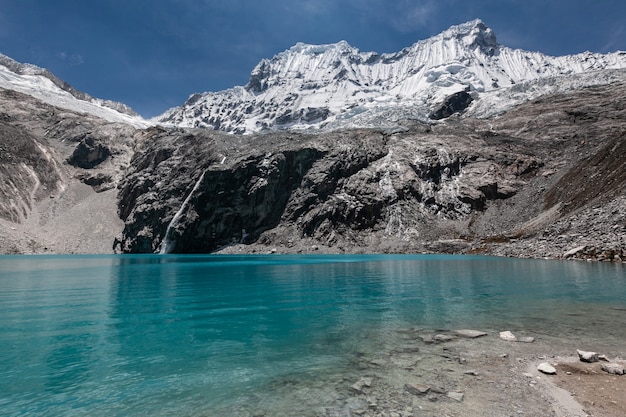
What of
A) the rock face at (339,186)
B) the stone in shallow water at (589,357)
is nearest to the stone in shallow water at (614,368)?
the stone in shallow water at (589,357)

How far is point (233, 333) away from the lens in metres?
17.7

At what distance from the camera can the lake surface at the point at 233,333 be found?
1052cm

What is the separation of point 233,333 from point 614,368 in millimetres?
14574

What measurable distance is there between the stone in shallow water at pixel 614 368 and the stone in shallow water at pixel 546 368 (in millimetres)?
1441

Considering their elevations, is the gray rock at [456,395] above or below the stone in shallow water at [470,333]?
below

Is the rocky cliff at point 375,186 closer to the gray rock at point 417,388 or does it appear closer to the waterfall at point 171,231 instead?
the waterfall at point 171,231

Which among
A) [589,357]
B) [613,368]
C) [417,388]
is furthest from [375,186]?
[417,388]

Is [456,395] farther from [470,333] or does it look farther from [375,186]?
[375,186]

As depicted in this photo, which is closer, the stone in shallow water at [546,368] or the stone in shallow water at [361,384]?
the stone in shallow water at [361,384]

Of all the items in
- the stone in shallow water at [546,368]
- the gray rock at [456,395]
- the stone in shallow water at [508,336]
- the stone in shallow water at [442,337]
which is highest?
the stone in shallow water at [546,368]

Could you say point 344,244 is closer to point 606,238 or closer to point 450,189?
point 450,189

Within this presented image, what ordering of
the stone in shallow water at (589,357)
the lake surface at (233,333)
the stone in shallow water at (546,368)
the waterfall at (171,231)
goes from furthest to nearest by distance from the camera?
the waterfall at (171,231)
the stone in shallow water at (589,357)
the stone in shallow water at (546,368)
the lake surface at (233,333)

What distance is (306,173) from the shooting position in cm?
13200

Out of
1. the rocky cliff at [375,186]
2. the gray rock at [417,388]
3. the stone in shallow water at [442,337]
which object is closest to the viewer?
the gray rock at [417,388]
